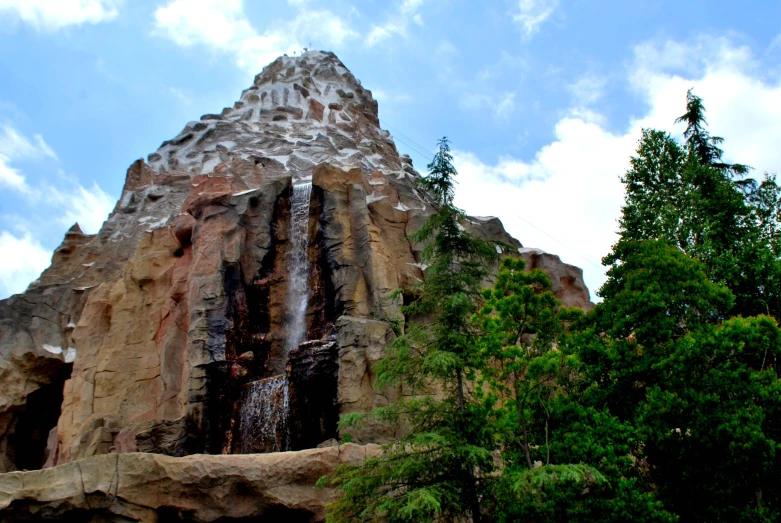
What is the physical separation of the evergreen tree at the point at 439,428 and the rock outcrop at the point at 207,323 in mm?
1581

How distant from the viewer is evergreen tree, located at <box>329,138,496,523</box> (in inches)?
443

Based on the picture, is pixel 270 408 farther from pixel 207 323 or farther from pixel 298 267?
pixel 298 267

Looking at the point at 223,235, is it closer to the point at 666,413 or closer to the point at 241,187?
the point at 241,187

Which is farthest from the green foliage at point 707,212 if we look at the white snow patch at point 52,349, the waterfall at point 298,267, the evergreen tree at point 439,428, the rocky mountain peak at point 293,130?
the white snow patch at point 52,349

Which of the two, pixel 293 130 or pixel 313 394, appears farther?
pixel 293 130

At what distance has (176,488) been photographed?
518 inches

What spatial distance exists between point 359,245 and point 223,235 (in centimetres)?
525

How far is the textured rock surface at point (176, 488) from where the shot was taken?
12578mm

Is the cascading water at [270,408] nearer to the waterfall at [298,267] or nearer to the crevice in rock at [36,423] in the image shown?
the waterfall at [298,267]

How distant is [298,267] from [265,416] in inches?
283

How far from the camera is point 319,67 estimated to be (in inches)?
2108

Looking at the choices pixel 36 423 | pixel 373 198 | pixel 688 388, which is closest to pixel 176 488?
pixel 688 388

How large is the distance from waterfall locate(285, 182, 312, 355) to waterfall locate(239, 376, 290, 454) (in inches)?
130

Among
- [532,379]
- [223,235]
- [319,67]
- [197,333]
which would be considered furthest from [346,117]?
[532,379]
